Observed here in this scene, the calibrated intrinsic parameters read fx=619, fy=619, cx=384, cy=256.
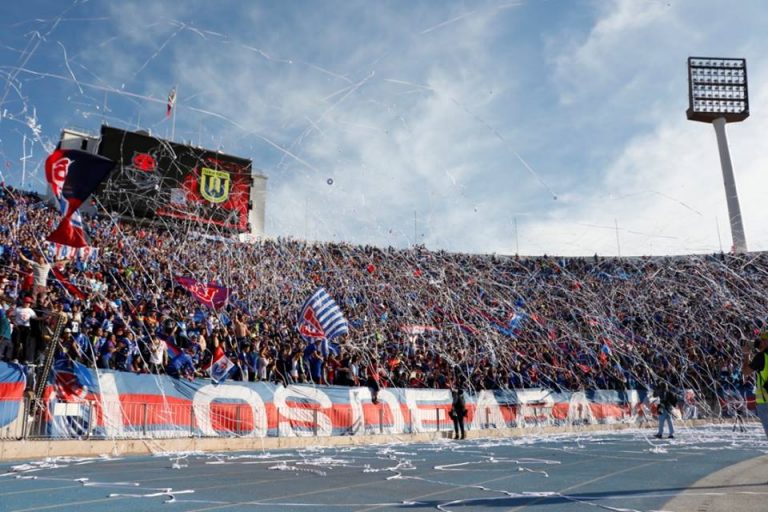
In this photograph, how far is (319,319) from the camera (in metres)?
19.5

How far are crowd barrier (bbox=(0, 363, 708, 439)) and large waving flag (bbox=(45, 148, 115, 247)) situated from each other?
3.08 metres

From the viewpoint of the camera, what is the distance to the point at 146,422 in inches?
565

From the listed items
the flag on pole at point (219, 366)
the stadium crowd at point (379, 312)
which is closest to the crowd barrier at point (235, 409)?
the flag on pole at point (219, 366)

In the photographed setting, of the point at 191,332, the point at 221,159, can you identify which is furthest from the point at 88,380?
A: the point at 221,159

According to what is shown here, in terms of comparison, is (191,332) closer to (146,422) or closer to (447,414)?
(146,422)

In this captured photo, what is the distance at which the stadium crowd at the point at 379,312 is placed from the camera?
1698 centimetres

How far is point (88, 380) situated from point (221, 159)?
116 ft

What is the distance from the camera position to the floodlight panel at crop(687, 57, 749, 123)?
6825 centimetres

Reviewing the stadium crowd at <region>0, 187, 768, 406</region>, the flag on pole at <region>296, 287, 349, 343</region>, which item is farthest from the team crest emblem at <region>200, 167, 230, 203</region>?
the flag on pole at <region>296, 287, 349, 343</region>

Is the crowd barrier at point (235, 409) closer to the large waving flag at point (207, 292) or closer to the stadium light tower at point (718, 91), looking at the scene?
the large waving flag at point (207, 292)

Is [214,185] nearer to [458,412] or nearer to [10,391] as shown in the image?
[458,412]

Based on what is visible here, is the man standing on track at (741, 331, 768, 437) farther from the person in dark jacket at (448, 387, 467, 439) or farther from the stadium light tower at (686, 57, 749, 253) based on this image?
the stadium light tower at (686, 57, 749, 253)

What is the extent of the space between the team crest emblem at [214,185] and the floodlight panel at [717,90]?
52568 millimetres

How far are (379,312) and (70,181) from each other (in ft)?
56.9
